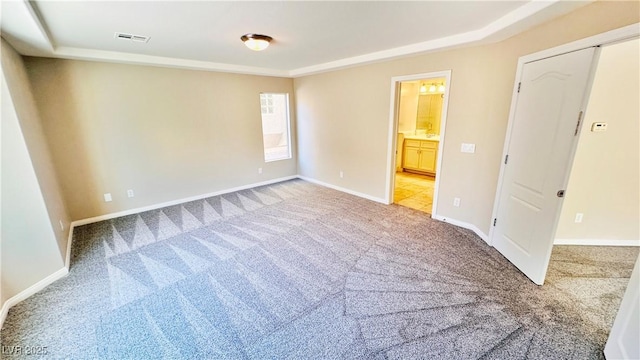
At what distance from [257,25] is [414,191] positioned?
158 inches

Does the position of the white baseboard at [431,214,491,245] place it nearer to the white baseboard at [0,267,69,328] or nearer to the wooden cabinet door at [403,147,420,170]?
the wooden cabinet door at [403,147,420,170]

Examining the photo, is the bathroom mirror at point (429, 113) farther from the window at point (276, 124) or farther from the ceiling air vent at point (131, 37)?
the ceiling air vent at point (131, 37)

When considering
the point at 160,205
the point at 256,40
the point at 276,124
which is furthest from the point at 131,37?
→ the point at 276,124

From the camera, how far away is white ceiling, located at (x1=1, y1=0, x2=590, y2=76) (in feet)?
6.45

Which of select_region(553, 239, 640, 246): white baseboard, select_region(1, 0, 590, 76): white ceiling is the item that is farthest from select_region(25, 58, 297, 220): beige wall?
select_region(553, 239, 640, 246): white baseboard

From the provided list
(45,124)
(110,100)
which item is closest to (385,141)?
(110,100)

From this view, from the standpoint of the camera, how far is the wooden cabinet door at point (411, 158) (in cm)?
601

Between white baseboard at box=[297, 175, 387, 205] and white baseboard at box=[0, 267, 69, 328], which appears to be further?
white baseboard at box=[297, 175, 387, 205]

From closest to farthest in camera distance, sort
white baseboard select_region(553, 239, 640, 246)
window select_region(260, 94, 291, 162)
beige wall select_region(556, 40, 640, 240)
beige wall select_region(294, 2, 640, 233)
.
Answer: beige wall select_region(294, 2, 640, 233), beige wall select_region(556, 40, 640, 240), white baseboard select_region(553, 239, 640, 246), window select_region(260, 94, 291, 162)

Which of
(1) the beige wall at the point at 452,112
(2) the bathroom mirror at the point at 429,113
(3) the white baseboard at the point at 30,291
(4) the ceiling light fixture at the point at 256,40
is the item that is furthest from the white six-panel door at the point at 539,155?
(3) the white baseboard at the point at 30,291

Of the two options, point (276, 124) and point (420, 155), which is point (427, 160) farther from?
point (276, 124)

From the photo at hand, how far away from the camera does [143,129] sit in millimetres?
3869

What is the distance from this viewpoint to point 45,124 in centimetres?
318

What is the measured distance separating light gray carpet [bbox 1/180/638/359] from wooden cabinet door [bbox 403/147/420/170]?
9.55 feet
